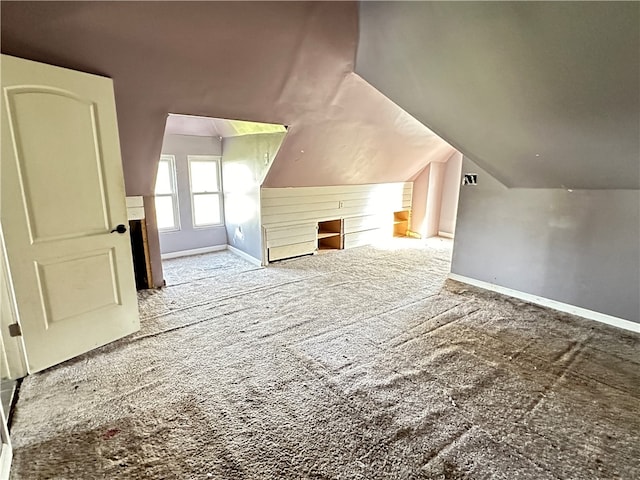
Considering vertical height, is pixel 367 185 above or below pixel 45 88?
below

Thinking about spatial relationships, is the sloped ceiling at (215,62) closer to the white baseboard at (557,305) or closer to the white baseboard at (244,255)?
the white baseboard at (244,255)

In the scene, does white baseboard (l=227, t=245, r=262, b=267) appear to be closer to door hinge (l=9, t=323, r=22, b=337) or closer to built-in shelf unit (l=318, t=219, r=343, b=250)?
built-in shelf unit (l=318, t=219, r=343, b=250)

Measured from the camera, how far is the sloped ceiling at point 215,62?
1987 mm

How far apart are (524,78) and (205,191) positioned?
434cm

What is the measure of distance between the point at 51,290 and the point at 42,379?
22.5 inches

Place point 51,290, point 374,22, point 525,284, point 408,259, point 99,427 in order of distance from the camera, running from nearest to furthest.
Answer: point 99,427
point 51,290
point 374,22
point 525,284
point 408,259

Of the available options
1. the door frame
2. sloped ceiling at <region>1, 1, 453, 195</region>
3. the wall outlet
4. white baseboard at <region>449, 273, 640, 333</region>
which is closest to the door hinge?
the door frame

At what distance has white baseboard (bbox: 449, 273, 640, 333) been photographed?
2961 mm

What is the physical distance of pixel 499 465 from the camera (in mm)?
1574

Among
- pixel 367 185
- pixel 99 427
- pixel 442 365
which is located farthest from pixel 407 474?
pixel 367 185

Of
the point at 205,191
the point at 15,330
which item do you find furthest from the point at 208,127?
the point at 15,330

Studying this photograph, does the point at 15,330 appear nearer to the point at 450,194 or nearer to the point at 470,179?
the point at 470,179

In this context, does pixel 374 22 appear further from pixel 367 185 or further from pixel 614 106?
pixel 367 185

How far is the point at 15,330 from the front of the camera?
7.10ft
